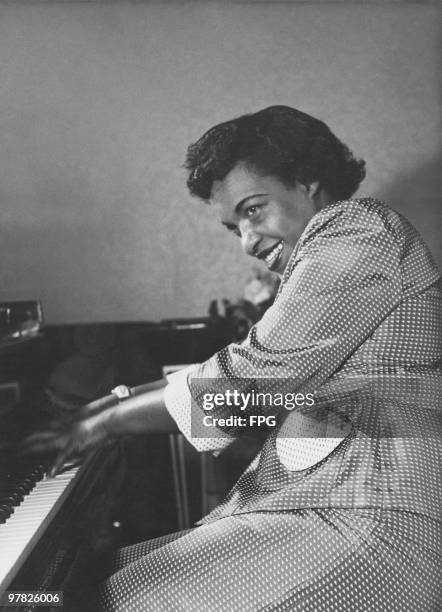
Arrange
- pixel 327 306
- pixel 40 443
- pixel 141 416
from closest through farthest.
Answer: pixel 327 306
pixel 141 416
pixel 40 443

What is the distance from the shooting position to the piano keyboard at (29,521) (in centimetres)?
74

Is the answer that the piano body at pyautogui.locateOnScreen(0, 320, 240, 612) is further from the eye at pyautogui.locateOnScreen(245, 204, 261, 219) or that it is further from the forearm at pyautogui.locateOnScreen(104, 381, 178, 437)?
the eye at pyautogui.locateOnScreen(245, 204, 261, 219)

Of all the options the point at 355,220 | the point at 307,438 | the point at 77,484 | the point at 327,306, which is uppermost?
the point at 355,220

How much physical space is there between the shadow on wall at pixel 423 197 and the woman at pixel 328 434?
1.86ft

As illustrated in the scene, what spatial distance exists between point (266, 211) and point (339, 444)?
0.46 m

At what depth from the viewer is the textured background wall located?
4.31 feet

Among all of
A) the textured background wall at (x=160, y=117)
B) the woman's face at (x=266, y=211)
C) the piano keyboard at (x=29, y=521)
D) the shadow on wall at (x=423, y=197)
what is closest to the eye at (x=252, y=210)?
the woman's face at (x=266, y=211)

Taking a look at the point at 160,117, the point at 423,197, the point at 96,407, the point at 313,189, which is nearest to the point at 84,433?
the point at 96,407

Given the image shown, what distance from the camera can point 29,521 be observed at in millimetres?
861

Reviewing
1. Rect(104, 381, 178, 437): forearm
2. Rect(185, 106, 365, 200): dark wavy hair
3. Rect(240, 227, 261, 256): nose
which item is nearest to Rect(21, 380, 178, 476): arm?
Rect(104, 381, 178, 437): forearm

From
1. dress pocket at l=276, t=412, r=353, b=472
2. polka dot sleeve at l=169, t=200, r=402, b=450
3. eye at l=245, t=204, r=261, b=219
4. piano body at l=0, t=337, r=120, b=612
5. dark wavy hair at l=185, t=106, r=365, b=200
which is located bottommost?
piano body at l=0, t=337, r=120, b=612

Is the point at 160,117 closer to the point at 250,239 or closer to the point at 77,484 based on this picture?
the point at 250,239

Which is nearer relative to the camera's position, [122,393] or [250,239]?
[122,393]

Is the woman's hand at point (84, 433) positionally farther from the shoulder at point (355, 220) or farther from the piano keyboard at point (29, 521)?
the shoulder at point (355, 220)
